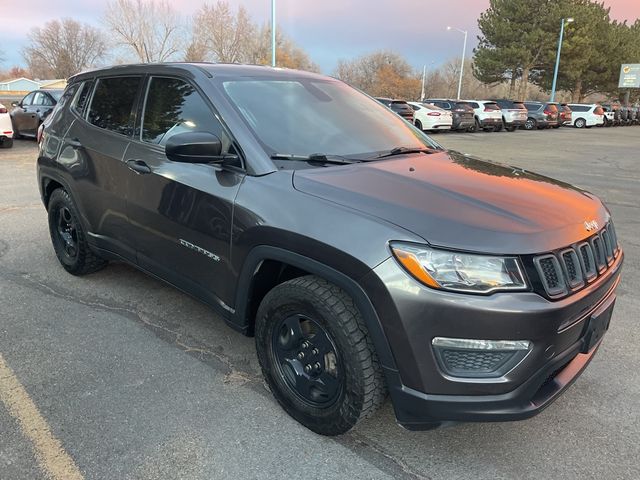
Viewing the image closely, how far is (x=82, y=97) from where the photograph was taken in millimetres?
4371

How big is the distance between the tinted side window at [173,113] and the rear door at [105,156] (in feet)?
0.69

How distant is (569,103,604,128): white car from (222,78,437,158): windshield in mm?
36476

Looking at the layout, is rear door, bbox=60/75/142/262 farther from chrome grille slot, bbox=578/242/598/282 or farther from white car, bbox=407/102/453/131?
white car, bbox=407/102/453/131

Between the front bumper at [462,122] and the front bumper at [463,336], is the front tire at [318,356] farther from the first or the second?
the front bumper at [462,122]

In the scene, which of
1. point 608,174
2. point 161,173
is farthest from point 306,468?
point 608,174

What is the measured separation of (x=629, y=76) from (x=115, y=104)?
62020mm

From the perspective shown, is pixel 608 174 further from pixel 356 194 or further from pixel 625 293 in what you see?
pixel 356 194

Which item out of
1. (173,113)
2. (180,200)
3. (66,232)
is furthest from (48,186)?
(180,200)

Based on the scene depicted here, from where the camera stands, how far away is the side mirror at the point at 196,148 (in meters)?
2.70

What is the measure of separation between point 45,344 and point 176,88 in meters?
1.92

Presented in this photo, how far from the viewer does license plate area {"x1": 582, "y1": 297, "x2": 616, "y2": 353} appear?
234 centimetres

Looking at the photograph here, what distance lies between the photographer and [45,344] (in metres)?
3.47

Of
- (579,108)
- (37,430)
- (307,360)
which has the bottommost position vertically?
(37,430)

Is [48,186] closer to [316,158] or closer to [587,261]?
[316,158]
